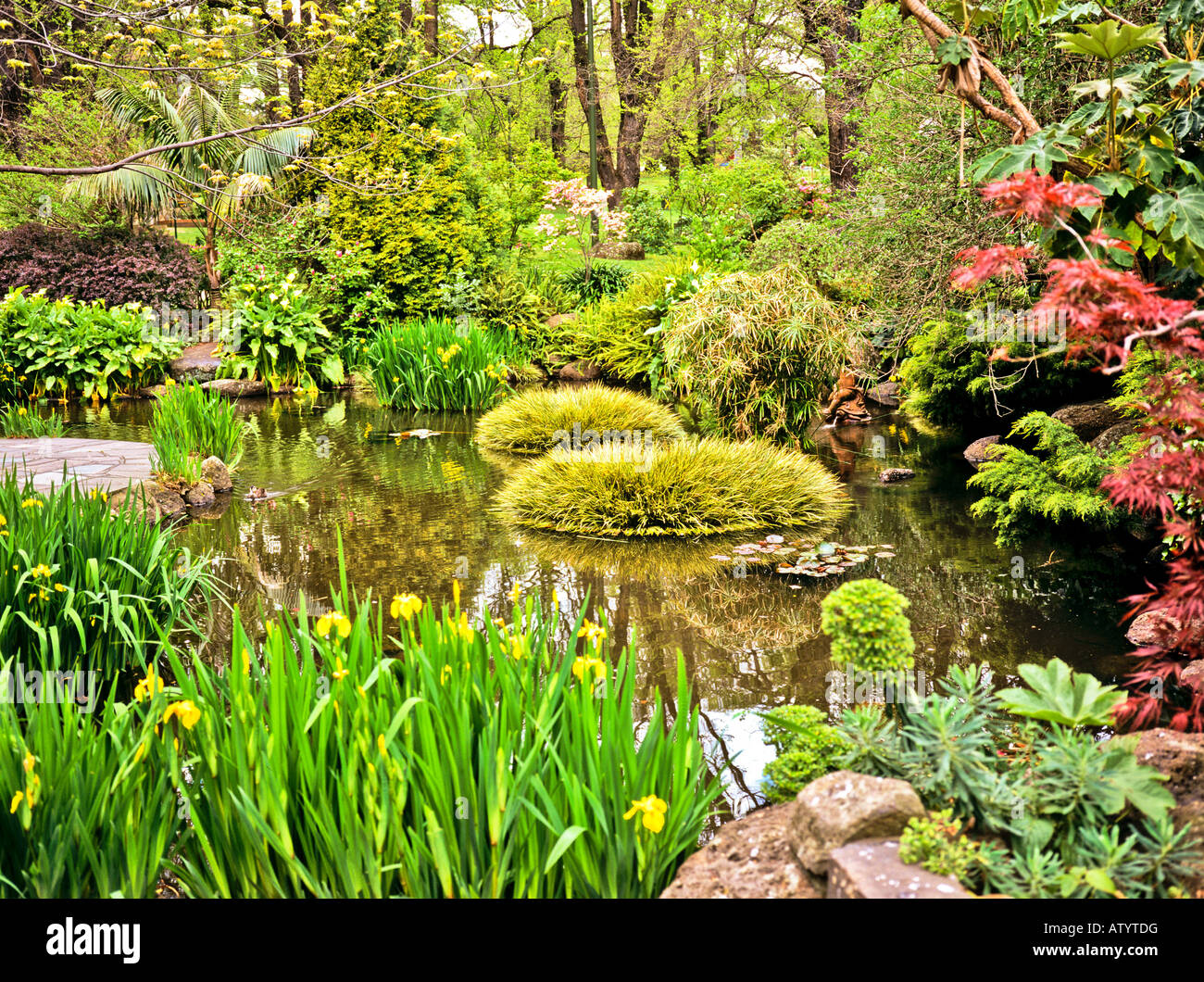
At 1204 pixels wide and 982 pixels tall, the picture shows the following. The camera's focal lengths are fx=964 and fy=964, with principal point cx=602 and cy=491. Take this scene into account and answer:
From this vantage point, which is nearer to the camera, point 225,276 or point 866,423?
point 866,423

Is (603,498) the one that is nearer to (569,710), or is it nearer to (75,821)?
(569,710)

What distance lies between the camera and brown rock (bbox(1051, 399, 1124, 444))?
705 centimetres

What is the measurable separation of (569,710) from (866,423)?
8.88 m

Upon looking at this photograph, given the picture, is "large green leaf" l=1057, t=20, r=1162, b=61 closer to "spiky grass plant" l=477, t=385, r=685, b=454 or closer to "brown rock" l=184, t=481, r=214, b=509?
"spiky grass plant" l=477, t=385, r=685, b=454

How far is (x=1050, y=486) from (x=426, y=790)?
13.4 feet

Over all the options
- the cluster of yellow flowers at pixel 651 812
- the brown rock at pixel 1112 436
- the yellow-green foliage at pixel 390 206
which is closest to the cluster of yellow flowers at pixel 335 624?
the cluster of yellow flowers at pixel 651 812

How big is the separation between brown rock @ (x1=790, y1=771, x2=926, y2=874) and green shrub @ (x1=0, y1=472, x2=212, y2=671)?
237cm

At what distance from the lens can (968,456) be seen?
8.44 meters

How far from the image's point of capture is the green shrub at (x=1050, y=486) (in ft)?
15.8

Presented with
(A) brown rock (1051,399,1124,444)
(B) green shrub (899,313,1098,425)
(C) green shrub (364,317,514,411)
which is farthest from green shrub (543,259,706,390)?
(A) brown rock (1051,399,1124,444)

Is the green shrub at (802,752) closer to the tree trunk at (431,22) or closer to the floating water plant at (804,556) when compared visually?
the floating water plant at (804,556)

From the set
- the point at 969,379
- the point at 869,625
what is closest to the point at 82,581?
the point at 869,625

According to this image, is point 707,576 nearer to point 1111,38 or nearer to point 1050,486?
point 1050,486

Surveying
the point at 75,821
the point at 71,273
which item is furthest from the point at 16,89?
the point at 75,821
